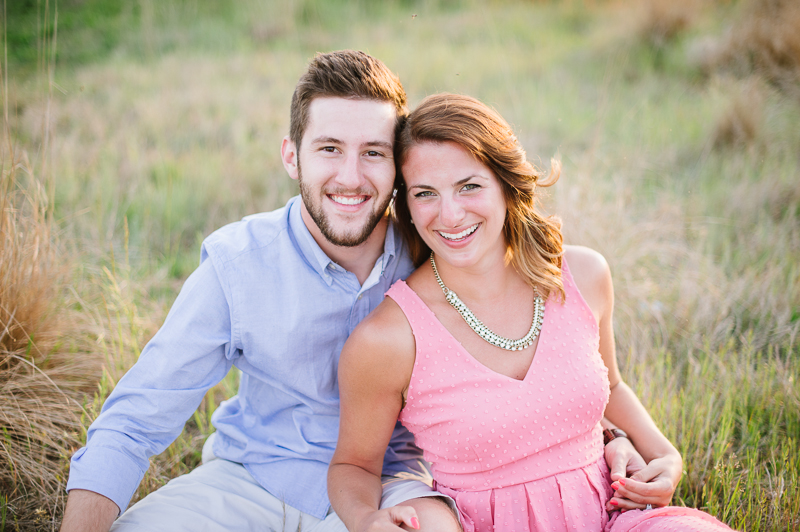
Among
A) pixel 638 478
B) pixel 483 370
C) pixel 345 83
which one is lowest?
pixel 638 478

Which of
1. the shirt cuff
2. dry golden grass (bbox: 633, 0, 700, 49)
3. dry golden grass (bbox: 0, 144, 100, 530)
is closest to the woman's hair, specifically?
the shirt cuff

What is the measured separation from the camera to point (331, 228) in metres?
2.07

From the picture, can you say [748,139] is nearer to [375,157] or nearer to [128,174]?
[375,157]

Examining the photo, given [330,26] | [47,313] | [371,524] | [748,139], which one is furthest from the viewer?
[330,26]

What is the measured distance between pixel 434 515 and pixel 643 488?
0.72 meters

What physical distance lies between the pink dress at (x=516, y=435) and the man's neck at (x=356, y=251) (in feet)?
1.20

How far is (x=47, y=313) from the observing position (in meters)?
2.73

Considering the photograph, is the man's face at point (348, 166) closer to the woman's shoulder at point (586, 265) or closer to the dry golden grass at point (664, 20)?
the woman's shoulder at point (586, 265)

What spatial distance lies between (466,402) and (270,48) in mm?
8428

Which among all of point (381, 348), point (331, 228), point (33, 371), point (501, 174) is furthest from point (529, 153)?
point (33, 371)

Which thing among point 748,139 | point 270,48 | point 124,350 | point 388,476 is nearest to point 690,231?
point 748,139

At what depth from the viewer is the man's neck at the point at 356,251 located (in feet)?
7.09

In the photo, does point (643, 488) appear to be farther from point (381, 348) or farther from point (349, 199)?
point (349, 199)

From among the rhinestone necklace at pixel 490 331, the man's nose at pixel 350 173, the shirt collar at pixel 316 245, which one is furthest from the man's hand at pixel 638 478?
the man's nose at pixel 350 173
